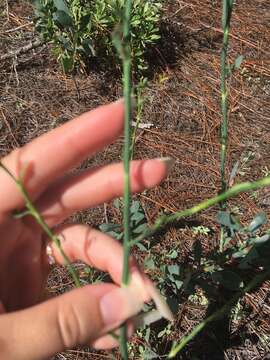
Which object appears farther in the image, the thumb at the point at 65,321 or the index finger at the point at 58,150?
the index finger at the point at 58,150

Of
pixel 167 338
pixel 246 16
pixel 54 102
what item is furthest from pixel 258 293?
pixel 246 16

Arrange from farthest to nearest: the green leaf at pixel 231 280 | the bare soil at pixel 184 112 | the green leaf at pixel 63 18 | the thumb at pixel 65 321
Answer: the green leaf at pixel 63 18
the bare soil at pixel 184 112
the green leaf at pixel 231 280
the thumb at pixel 65 321

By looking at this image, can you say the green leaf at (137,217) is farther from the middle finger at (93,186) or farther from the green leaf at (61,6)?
the green leaf at (61,6)

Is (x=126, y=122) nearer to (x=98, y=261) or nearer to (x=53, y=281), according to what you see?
(x=98, y=261)

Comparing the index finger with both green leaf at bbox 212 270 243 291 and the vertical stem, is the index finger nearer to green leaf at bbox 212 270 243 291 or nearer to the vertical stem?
the vertical stem

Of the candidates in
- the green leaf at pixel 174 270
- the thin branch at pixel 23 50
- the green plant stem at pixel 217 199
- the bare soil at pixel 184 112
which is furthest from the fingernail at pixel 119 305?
the thin branch at pixel 23 50

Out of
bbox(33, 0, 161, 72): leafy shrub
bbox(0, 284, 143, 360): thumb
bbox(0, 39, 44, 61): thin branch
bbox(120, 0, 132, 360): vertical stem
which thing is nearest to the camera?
bbox(120, 0, 132, 360): vertical stem

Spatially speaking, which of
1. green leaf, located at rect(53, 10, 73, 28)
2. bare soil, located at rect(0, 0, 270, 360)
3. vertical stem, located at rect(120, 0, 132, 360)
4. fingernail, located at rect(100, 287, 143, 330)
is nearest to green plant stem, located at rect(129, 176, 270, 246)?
vertical stem, located at rect(120, 0, 132, 360)
